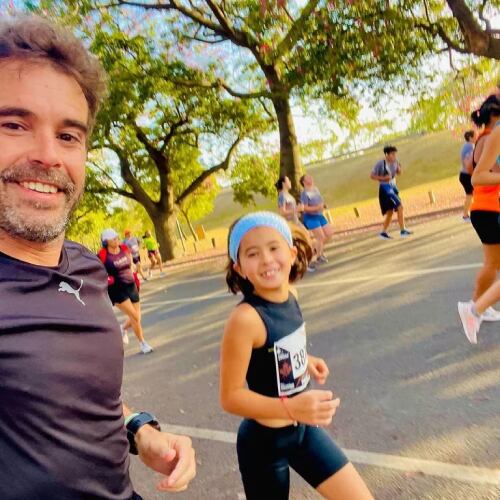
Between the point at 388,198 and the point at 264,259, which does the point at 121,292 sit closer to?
the point at 264,259

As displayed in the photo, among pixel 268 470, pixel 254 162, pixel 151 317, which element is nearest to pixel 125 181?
pixel 254 162

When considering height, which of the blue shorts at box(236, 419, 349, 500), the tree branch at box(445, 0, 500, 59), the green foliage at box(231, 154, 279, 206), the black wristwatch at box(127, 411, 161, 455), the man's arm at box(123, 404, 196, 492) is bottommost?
the blue shorts at box(236, 419, 349, 500)

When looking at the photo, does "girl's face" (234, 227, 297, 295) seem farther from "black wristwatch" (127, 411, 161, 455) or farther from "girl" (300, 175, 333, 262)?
"girl" (300, 175, 333, 262)

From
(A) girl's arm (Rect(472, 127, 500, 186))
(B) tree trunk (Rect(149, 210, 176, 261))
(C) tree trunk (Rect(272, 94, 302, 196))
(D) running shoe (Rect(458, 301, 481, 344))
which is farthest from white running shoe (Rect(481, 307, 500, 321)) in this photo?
(B) tree trunk (Rect(149, 210, 176, 261))

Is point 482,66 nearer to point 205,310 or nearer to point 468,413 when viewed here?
point 205,310

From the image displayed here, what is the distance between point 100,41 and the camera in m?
14.3

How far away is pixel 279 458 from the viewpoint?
6.61ft

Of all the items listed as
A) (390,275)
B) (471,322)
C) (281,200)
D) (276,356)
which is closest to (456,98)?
(281,200)

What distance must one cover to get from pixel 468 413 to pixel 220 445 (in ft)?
5.87

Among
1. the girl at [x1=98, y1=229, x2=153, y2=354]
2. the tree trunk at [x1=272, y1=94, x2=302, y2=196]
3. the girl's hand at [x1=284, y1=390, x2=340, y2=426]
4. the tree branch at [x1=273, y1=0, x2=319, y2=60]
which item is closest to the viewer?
the girl's hand at [x1=284, y1=390, x2=340, y2=426]

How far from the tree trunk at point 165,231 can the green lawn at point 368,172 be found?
109 feet

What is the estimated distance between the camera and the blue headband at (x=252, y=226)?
221 cm

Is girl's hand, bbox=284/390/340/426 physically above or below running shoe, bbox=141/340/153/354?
above

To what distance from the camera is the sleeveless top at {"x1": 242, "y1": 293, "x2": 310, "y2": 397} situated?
2059mm
